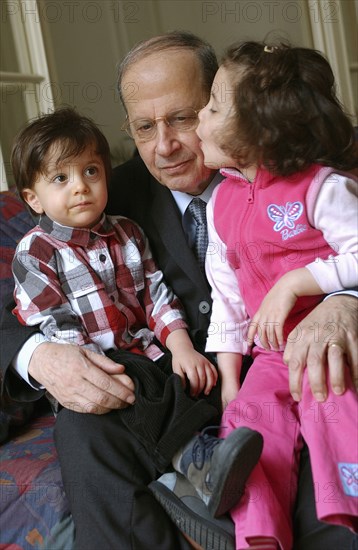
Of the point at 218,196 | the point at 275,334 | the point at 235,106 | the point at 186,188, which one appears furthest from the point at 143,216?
the point at 275,334

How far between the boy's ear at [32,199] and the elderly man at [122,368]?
0.26 meters

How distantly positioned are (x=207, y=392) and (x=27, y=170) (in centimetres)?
72

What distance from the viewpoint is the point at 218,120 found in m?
1.63

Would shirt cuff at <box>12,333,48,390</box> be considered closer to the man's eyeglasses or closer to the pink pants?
the pink pants

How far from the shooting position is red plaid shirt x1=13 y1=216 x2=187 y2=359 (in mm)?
1734

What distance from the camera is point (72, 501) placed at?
148 centimetres

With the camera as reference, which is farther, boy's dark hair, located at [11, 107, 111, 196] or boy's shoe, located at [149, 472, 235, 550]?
boy's dark hair, located at [11, 107, 111, 196]

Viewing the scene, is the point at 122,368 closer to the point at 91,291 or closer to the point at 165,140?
the point at 91,291

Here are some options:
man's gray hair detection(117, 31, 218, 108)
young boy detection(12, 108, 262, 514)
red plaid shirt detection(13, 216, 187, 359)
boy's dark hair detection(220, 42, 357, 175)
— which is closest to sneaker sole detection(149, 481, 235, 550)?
young boy detection(12, 108, 262, 514)

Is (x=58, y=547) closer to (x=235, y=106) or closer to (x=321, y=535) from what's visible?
(x=321, y=535)

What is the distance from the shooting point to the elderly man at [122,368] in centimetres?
141

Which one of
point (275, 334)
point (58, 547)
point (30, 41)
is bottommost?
point (58, 547)

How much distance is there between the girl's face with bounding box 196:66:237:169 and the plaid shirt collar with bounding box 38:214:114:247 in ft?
1.14

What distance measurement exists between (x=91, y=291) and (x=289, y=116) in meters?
0.66
